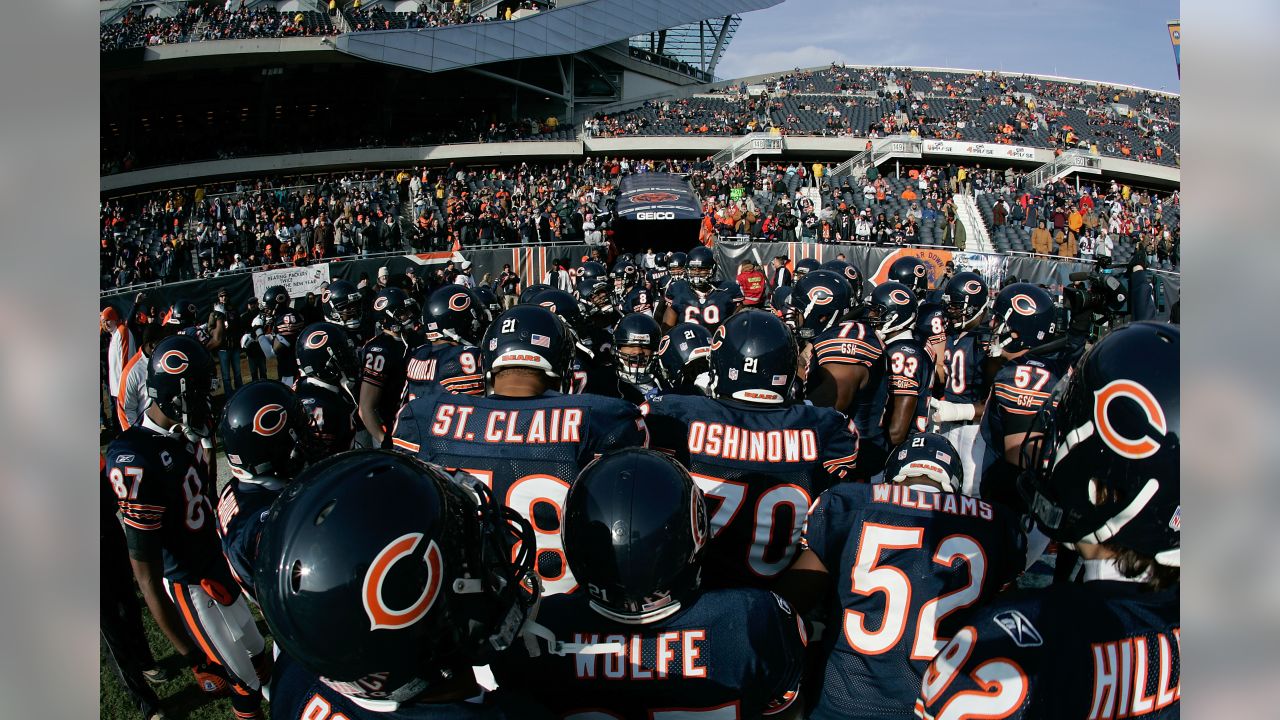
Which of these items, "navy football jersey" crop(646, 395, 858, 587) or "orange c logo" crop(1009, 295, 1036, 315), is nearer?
"navy football jersey" crop(646, 395, 858, 587)

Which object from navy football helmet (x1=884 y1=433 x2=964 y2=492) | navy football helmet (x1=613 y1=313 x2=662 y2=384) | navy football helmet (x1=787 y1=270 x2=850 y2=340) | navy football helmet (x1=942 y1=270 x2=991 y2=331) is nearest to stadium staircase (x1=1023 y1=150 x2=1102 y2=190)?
navy football helmet (x1=942 y1=270 x2=991 y2=331)

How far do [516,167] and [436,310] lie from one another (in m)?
33.3

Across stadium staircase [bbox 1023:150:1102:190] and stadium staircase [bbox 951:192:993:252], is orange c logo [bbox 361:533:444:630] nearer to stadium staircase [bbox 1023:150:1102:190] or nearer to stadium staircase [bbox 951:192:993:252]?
stadium staircase [bbox 951:192:993:252]

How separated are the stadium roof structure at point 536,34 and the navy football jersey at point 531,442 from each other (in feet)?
113

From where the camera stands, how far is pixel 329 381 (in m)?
5.94

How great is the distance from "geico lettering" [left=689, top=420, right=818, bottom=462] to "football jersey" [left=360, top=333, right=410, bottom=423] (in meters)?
3.65

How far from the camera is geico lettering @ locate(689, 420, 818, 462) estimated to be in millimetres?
3459

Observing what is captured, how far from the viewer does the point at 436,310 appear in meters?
6.32

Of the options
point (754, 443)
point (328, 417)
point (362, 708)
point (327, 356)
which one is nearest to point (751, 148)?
point (327, 356)

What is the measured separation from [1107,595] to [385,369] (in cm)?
570

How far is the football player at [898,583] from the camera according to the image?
8.86ft
